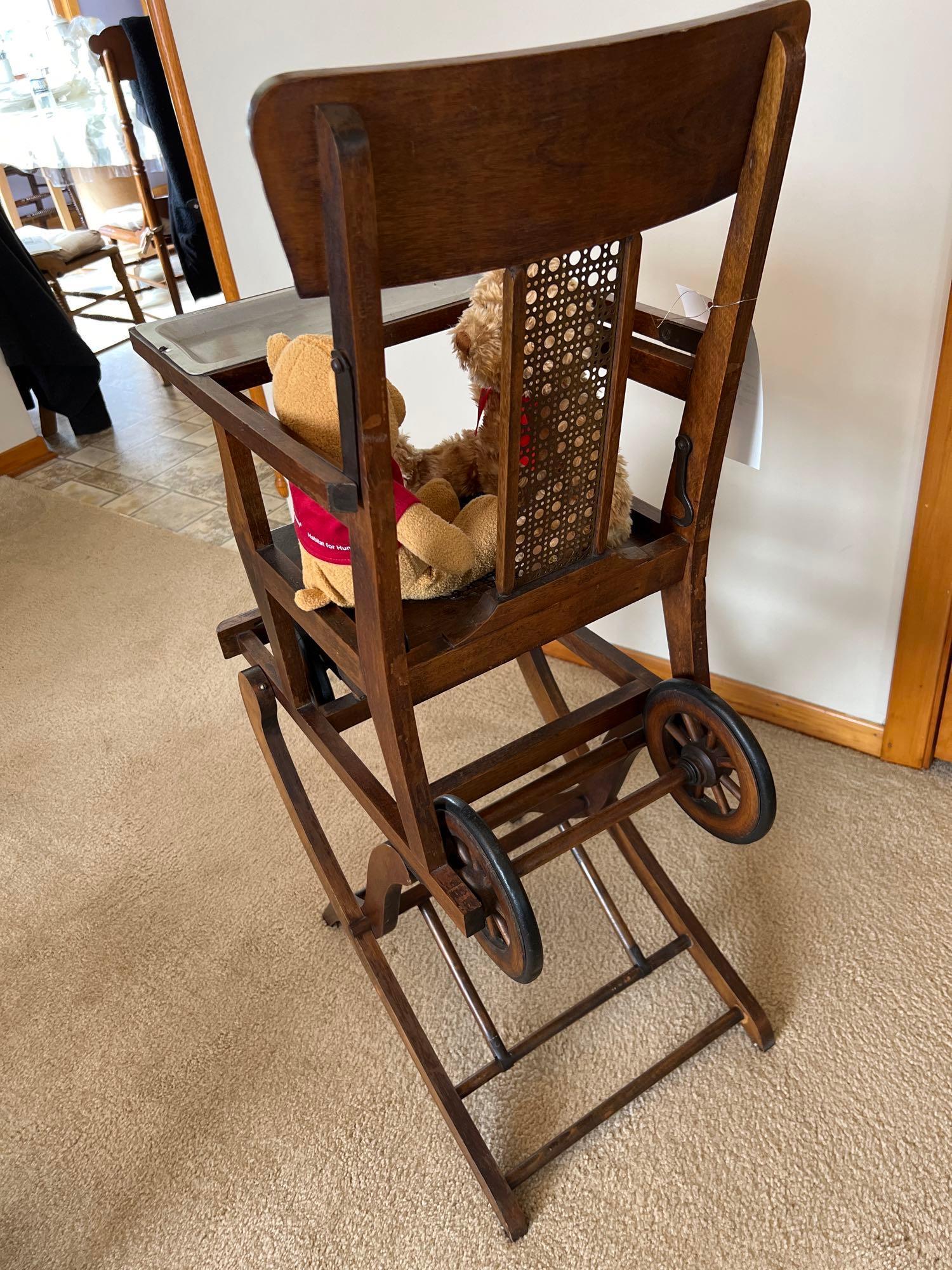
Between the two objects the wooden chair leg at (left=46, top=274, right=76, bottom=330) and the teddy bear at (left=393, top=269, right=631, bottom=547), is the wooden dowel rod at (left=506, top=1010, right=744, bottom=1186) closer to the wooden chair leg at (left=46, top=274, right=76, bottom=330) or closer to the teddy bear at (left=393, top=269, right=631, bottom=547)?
the teddy bear at (left=393, top=269, right=631, bottom=547)

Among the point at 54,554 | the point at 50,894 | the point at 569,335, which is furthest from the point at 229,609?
the point at 569,335

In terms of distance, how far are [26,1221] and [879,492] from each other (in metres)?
1.58

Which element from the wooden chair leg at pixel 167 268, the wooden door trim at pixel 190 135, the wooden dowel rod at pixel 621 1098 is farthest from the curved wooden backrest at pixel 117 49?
the wooden dowel rod at pixel 621 1098

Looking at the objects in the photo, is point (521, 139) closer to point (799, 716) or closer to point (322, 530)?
point (322, 530)

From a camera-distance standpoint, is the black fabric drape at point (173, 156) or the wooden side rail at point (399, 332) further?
the black fabric drape at point (173, 156)

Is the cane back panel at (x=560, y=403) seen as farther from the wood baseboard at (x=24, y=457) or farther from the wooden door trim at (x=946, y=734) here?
the wood baseboard at (x=24, y=457)

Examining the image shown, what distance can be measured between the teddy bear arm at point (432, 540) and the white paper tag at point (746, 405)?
30cm

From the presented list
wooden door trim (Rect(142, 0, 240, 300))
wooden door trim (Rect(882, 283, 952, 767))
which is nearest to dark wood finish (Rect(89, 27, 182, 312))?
wooden door trim (Rect(142, 0, 240, 300))

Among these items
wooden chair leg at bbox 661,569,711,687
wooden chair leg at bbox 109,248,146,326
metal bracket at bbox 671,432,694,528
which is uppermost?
metal bracket at bbox 671,432,694,528

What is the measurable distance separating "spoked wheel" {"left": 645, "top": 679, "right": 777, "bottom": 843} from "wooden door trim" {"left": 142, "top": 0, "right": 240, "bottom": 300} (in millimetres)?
1664

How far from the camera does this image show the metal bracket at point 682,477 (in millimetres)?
964

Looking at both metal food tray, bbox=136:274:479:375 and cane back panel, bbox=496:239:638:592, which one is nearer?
cane back panel, bbox=496:239:638:592

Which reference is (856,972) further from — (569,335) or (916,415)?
(569,335)

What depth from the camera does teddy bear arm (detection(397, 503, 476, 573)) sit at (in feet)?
3.04
